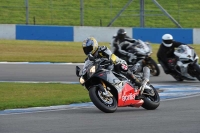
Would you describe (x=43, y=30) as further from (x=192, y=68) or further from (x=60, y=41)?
(x=192, y=68)

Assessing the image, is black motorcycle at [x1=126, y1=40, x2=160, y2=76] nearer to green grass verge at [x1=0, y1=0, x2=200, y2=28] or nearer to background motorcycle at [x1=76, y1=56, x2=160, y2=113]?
background motorcycle at [x1=76, y1=56, x2=160, y2=113]

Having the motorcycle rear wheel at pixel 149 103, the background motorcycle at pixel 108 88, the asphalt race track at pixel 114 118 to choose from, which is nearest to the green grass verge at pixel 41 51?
the asphalt race track at pixel 114 118

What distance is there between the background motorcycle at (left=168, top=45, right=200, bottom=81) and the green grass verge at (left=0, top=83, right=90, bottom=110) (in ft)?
9.63

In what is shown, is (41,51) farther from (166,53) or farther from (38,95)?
(38,95)

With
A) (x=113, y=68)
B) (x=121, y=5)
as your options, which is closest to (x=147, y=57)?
(x=113, y=68)

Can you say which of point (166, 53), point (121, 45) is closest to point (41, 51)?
point (121, 45)

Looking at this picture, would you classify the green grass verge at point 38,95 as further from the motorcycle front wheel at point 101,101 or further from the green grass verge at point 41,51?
the green grass verge at point 41,51

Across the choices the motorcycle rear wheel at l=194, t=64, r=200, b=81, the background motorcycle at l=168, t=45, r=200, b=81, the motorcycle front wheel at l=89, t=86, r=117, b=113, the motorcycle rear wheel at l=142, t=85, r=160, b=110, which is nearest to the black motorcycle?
the background motorcycle at l=168, t=45, r=200, b=81

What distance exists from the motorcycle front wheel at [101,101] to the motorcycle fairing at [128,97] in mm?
164

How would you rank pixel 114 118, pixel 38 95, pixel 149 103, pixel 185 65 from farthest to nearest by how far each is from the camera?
pixel 185 65 < pixel 38 95 < pixel 149 103 < pixel 114 118

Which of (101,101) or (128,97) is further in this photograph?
(128,97)

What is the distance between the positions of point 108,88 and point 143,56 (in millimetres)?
8101

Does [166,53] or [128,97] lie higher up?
[166,53]

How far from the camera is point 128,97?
36.2ft
